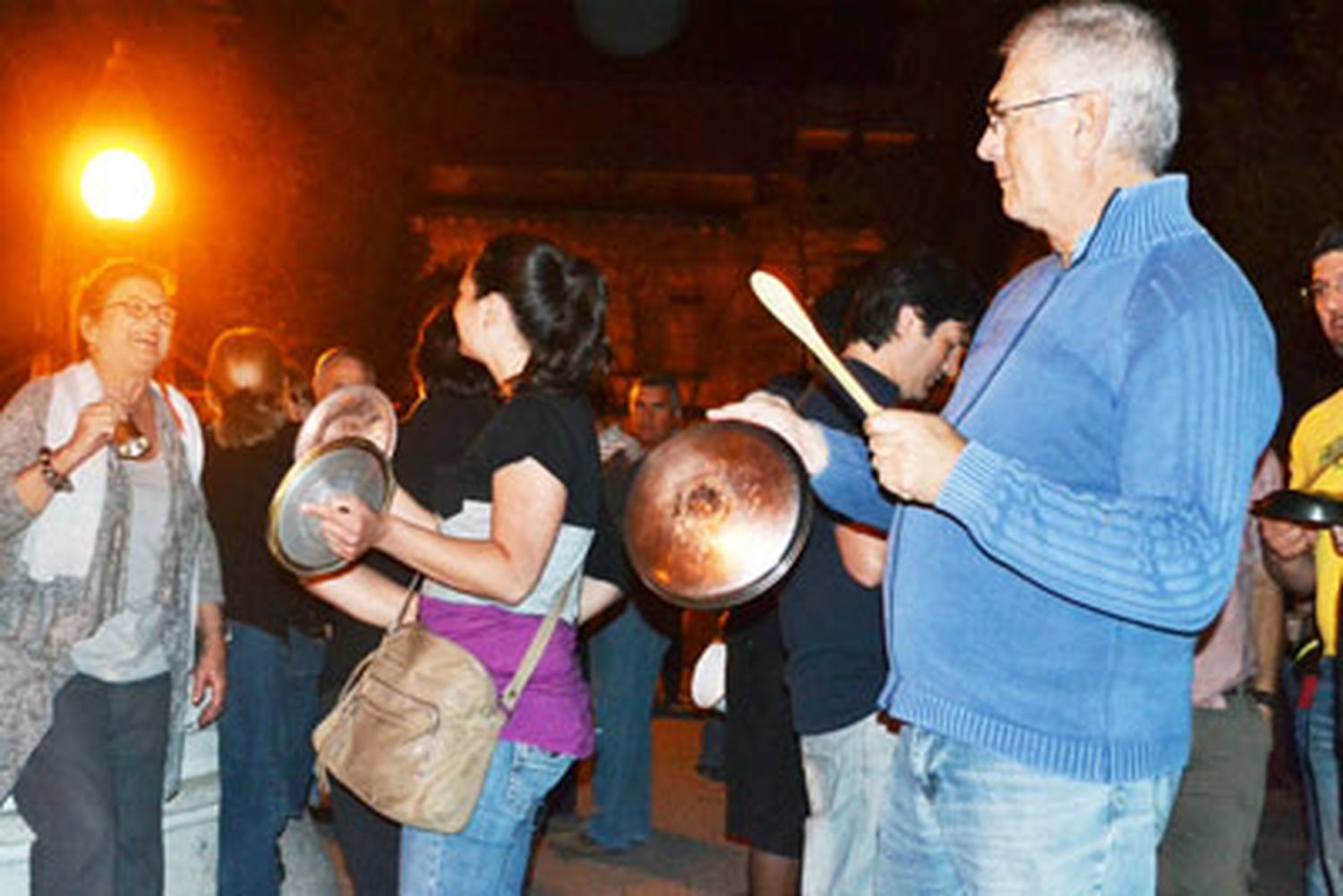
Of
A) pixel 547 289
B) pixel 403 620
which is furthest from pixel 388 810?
pixel 547 289

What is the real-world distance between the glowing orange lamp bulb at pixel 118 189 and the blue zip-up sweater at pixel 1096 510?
19.1 feet

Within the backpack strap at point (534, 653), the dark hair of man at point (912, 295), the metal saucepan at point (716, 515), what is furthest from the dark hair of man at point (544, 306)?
the dark hair of man at point (912, 295)

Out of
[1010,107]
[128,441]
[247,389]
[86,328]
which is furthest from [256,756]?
[1010,107]

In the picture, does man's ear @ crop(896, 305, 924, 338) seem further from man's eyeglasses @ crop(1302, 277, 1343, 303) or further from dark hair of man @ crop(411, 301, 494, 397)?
dark hair of man @ crop(411, 301, 494, 397)

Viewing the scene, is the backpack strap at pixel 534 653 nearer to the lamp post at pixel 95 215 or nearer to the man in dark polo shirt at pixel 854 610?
the man in dark polo shirt at pixel 854 610

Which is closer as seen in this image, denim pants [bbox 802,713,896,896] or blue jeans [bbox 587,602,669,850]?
denim pants [bbox 802,713,896,896]

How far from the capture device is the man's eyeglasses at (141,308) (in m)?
4.80

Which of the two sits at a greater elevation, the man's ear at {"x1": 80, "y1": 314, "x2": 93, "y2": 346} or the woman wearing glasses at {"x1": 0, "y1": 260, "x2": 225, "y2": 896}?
the man's ear at {"x1": 80, "y1": 314, "x2": 93, "y2": 346}

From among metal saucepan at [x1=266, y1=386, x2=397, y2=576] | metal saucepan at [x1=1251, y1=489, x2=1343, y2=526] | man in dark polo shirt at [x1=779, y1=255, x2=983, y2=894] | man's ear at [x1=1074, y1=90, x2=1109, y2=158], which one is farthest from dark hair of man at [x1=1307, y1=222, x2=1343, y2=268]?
metal saucepan at [x1=266, y1=386, x2=397, y2=576]

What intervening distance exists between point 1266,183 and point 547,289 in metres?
12.3

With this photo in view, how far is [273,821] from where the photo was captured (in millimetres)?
5832

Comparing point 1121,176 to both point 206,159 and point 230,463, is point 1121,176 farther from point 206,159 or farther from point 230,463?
point 206,159

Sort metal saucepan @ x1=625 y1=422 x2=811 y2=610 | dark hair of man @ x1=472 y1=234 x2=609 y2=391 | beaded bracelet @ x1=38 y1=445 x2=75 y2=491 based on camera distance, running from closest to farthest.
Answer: metal saucepan @ x1=625 y1=422 x2=811 y2=610, dark hair of man @ x1=472 y1=234 x2=609 y2=391, beaded bracelet @ x1=38 y1=445 x2=75 y2=491

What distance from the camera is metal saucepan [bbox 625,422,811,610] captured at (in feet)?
9.40
